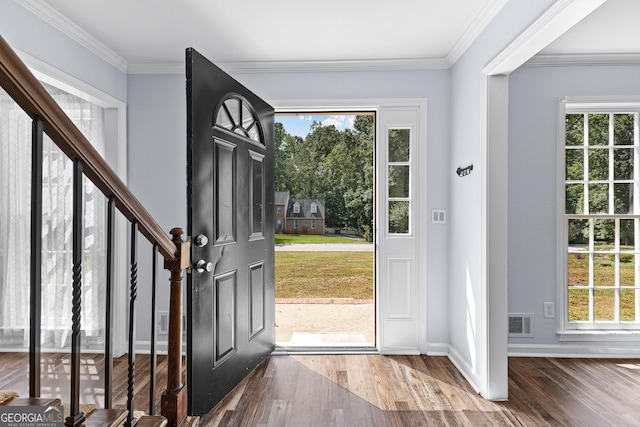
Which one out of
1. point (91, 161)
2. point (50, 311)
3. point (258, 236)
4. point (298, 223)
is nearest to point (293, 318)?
point (298, 223)

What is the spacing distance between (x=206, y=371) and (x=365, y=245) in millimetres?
4130

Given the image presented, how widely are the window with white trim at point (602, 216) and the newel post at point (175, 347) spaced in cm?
309

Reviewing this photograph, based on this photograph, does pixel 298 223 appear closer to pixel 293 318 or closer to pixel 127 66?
pixel 293 318

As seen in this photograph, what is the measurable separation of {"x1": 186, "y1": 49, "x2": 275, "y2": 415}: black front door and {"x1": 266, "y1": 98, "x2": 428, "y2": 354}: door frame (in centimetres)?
57

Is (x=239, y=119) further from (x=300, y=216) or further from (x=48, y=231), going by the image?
(x=300, y=216)

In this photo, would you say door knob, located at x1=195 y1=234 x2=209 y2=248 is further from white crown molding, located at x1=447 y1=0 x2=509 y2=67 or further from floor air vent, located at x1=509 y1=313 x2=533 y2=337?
floor air vent, located at x1=509 y1=313 x2=533 y2=337

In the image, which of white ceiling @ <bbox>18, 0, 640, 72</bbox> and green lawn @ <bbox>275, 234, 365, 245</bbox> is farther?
green lawn @ <bbox>275, 234, 365, 245</bbox>

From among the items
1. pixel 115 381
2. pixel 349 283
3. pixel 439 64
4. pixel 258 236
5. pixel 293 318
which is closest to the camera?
pixel 115 381

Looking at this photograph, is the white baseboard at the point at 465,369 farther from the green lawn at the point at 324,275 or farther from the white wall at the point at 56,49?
the white wall at the point at 56,49

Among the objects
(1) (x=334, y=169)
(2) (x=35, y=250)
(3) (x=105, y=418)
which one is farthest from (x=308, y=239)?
(2) (x=35, y=250)

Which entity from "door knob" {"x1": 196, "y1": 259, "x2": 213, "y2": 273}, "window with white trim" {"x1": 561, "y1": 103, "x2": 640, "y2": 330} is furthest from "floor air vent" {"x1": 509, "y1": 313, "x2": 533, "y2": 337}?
"door knob" {"x1": 196, "y1": 259, "x2": 213, "y2": 273}

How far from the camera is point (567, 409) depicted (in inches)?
94.3

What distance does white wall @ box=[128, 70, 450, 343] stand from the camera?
10.7 feet

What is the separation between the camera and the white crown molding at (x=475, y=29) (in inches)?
93.5
